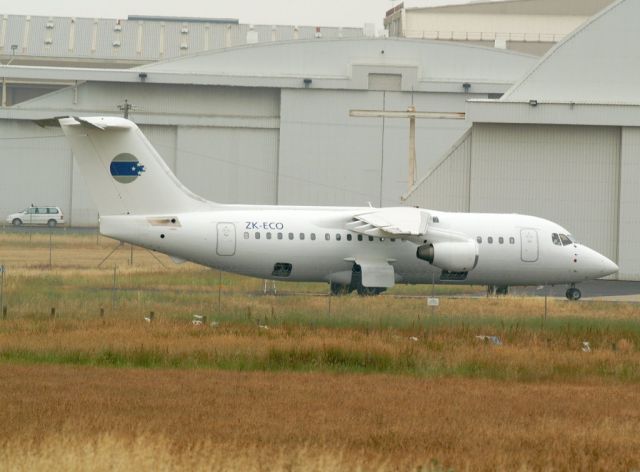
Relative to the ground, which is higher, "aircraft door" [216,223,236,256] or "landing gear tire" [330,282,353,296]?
"aircraft door" [216,223,236,256]

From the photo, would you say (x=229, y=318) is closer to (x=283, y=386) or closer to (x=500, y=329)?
(x=500, y=329)

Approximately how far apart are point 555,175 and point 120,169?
22319 mm

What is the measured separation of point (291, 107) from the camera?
8431 centimetres

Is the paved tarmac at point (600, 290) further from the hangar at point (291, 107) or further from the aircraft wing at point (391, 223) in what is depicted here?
the hangar at point (291, 107)

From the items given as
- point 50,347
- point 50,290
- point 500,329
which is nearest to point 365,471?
point 50,347

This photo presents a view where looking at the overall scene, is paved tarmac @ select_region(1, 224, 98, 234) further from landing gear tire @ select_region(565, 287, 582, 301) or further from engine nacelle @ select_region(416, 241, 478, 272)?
landing gear tire @ select_region(565, 287, 582, 301)

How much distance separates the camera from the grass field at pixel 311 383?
1667cm

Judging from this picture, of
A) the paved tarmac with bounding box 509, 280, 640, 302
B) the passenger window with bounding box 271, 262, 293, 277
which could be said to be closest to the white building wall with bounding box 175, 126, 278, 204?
the paved tarmac with bounding box 509, 280, 640, 302

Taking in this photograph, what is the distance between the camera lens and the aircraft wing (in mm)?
41406

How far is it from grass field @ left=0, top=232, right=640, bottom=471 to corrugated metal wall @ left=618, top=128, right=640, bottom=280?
14.1 meters

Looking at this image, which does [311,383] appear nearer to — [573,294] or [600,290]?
[573,294]

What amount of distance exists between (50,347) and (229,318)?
269 inches

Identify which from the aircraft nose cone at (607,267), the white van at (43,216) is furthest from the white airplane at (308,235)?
the white van at (43,216)

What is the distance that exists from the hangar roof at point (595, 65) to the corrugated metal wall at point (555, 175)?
149cm
